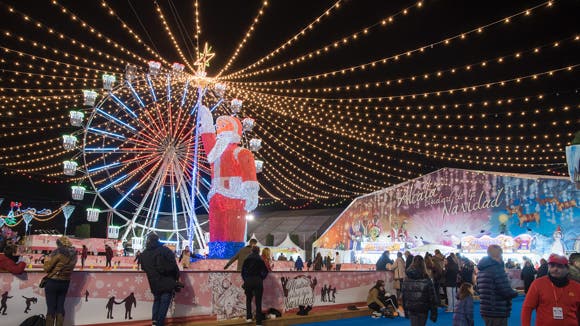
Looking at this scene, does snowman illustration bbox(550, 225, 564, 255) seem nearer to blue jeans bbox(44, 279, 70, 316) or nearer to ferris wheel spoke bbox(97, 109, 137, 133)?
ferris wheel spoke bbox(97, 109, 137, 133)

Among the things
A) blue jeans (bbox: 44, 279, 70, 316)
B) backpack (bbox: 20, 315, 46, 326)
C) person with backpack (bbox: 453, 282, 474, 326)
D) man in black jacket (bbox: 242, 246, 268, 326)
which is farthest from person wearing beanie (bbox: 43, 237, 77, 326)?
person with backpack (bbox: 453, 282, 474, 326)

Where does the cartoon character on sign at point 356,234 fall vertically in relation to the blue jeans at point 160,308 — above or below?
above

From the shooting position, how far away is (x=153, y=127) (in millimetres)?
20875

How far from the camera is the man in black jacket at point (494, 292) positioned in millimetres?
5164

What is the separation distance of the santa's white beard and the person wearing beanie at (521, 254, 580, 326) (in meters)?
13.6

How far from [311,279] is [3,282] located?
614 centimetres

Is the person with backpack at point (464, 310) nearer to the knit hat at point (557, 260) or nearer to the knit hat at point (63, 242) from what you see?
the knit hat at point (557, 260)

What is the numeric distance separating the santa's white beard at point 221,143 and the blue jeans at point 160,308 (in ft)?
32.6

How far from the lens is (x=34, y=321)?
6.59 meters

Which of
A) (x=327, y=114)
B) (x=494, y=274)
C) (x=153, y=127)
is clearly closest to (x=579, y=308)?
(x=494, y=274)

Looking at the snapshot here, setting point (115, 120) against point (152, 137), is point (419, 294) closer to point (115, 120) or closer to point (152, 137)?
point (115, 120)

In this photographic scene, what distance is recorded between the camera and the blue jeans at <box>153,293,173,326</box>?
678cm

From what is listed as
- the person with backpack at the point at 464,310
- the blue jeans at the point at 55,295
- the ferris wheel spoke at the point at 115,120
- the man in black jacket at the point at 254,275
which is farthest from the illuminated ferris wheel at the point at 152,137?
the person with backpack at the point at 464,310

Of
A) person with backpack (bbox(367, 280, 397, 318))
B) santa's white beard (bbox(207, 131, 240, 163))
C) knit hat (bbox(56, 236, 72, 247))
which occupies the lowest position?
person with backpack (bbox(367, 280, 397, 318))
